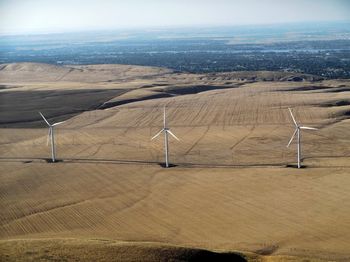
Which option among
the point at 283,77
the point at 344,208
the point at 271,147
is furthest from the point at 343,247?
the point at 283,77

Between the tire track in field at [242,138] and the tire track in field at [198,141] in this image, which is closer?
the tire track in field at [198,141]

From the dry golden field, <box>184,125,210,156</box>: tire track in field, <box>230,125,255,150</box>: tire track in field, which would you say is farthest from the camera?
<box>230,125,255,150</box>: tire track in field

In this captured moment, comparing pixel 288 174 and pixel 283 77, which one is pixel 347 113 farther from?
pixel 283 77

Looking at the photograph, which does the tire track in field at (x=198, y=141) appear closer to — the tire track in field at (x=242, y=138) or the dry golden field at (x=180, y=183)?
the dry golden field at (x=180, y=183)

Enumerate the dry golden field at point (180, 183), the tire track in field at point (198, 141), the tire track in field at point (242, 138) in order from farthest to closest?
the tire track in field at point (242, 138), the tire track in field at point (198, 141), the dry golden field at point (180, 183)

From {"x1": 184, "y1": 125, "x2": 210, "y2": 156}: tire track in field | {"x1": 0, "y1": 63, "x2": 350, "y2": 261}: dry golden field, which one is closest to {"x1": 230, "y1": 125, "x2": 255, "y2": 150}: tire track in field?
{"x1": 0, "y1": 63, "x2": 350, "y2": 261}: dry golden field

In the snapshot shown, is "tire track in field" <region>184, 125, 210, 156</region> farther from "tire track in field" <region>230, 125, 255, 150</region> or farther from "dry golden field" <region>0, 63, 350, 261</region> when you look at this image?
"tire track in field" <region>230, 125, 255, 150</region>

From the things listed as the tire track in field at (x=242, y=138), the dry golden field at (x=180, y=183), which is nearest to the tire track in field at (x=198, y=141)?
the dry golden field at (x=180, y=183)

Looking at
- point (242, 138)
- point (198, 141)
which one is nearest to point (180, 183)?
point (198, 141)

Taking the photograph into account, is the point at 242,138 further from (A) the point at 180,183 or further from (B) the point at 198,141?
(A) the point at 180,183
